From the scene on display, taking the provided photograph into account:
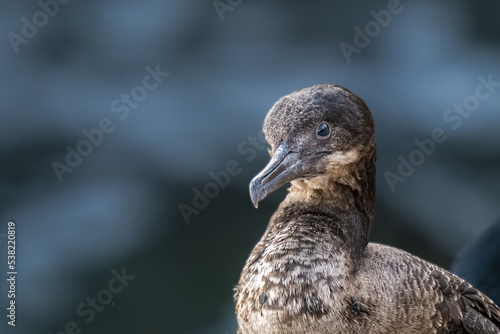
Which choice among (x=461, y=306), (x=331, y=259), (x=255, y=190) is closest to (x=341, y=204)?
(x=331, y=259)

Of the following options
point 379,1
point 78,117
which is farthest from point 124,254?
point 379,1

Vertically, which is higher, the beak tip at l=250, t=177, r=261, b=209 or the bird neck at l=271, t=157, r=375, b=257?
the beak tip at l=250, t=177, r=261, b=209

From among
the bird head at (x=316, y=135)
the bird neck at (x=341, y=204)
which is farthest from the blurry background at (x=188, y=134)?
the bird head at (x=316, y=135)

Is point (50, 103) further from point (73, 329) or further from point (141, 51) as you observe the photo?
point (73, 329)

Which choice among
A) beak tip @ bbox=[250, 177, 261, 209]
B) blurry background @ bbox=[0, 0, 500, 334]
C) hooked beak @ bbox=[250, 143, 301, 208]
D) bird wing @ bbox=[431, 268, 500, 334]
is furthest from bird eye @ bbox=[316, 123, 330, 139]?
blurry background @ bbox=[0, 0, 500, 334]

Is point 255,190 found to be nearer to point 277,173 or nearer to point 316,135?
point 277,173

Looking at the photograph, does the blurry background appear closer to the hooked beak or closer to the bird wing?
the bird wing

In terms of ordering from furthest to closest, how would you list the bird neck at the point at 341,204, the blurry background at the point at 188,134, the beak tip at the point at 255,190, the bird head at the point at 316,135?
the blurry background at the point at 188,134, the bird neck at the point at 341,204, the bird head at the point at 316,135, the beak tip at the point at 255,190

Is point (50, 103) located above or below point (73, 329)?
above

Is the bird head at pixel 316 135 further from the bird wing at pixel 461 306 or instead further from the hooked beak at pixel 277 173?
the bird wing at pixel 461 306

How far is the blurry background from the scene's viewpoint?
5703mm

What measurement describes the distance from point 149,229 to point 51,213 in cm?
77

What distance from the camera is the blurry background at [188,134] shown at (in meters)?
5.70

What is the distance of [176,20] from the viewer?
7043mm
